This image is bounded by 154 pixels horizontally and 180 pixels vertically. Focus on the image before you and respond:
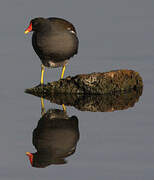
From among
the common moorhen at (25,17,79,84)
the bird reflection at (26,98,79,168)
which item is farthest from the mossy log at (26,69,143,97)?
the bird reflection at (26,98,79,168)

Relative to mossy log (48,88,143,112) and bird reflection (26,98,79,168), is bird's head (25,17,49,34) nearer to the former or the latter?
mossy log (48,88,143,112)

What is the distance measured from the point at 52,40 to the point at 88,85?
1454 millimetres

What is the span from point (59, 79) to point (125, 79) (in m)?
1.55

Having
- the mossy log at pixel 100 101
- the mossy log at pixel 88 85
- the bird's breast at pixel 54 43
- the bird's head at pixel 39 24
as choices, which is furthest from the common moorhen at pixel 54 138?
the bird's head at pixel 39 24

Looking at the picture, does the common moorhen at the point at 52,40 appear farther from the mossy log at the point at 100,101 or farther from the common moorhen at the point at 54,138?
the common moorhen at the point at 54,138

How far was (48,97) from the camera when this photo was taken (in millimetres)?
13883

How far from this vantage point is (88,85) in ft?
46.4

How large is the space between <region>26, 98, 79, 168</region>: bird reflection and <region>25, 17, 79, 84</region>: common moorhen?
2855mm

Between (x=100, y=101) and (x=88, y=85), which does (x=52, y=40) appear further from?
(x=100, y=101)

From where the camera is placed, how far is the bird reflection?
8977 mm

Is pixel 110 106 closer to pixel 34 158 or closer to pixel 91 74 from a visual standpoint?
pixel 91 74

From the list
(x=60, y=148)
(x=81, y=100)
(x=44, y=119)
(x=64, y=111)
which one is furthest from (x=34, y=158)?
(x=81, y=100)

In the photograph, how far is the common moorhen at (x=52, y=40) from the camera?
14695mm

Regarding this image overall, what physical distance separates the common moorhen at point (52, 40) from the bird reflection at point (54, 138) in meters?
2.86
